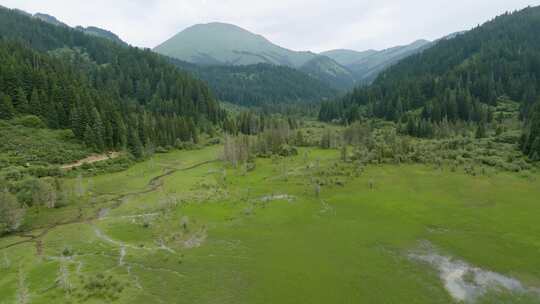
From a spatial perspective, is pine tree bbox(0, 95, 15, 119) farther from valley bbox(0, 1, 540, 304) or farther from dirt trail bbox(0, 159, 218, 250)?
dirt trail bbox(0, 159, 218, 250)

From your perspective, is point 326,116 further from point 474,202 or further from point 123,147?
point 474,202

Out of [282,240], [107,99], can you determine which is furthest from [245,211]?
[107,99]

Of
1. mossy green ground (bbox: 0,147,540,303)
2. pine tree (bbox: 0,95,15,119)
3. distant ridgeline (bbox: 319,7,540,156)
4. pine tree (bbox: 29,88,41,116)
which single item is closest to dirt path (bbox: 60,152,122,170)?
mossy green ground (bbox: 0,147,540,303)

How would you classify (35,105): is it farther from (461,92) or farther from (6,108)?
(461,92)

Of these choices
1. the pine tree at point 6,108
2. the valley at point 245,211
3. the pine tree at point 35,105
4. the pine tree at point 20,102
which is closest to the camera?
the valley at point 245,211

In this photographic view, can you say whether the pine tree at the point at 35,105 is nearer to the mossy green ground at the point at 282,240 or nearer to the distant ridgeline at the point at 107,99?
the distant ridgeline at the point at 107,99

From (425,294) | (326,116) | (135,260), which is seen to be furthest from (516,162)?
(326,116)

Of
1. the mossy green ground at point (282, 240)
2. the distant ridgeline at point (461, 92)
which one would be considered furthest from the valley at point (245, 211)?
the distant ridgeline at point (461, 92)
